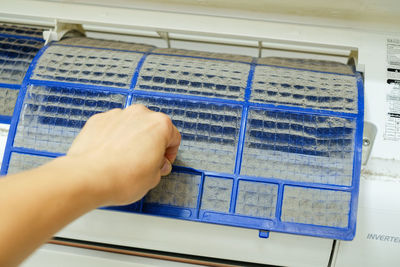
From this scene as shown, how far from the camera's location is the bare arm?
44 cm

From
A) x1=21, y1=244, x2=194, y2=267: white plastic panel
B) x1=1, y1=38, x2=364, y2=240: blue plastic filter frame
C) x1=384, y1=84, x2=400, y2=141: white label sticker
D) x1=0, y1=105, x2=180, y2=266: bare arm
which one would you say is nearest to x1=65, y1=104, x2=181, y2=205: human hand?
x1=0, y1=105, x2=180, y2=266: bare arm

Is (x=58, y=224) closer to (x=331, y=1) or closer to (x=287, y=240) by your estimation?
(x=287, y=240)

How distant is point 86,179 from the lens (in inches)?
20.1

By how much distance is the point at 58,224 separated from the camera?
48 cm

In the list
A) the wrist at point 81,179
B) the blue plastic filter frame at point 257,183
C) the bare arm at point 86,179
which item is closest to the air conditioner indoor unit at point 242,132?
the blue plastic filter frame at point 257,183

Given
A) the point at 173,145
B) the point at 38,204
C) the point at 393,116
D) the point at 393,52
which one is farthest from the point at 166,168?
the point at 393,52

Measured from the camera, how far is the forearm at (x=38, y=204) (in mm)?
432

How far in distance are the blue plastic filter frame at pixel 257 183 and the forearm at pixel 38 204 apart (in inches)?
12.6

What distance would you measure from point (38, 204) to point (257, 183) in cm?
50

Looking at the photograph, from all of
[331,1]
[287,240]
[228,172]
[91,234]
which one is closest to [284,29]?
[331,1]

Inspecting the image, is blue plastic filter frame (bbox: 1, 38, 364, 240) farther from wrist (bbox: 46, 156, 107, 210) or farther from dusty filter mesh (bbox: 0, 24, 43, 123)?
wrist (bbox: 46, 156, 107, 210)

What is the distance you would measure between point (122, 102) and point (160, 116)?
0.73 ft

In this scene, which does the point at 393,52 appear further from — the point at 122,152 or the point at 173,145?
the point at 122,152

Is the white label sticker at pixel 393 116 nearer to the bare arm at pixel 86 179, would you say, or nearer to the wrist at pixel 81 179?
the bare arm at pixel 86 179
